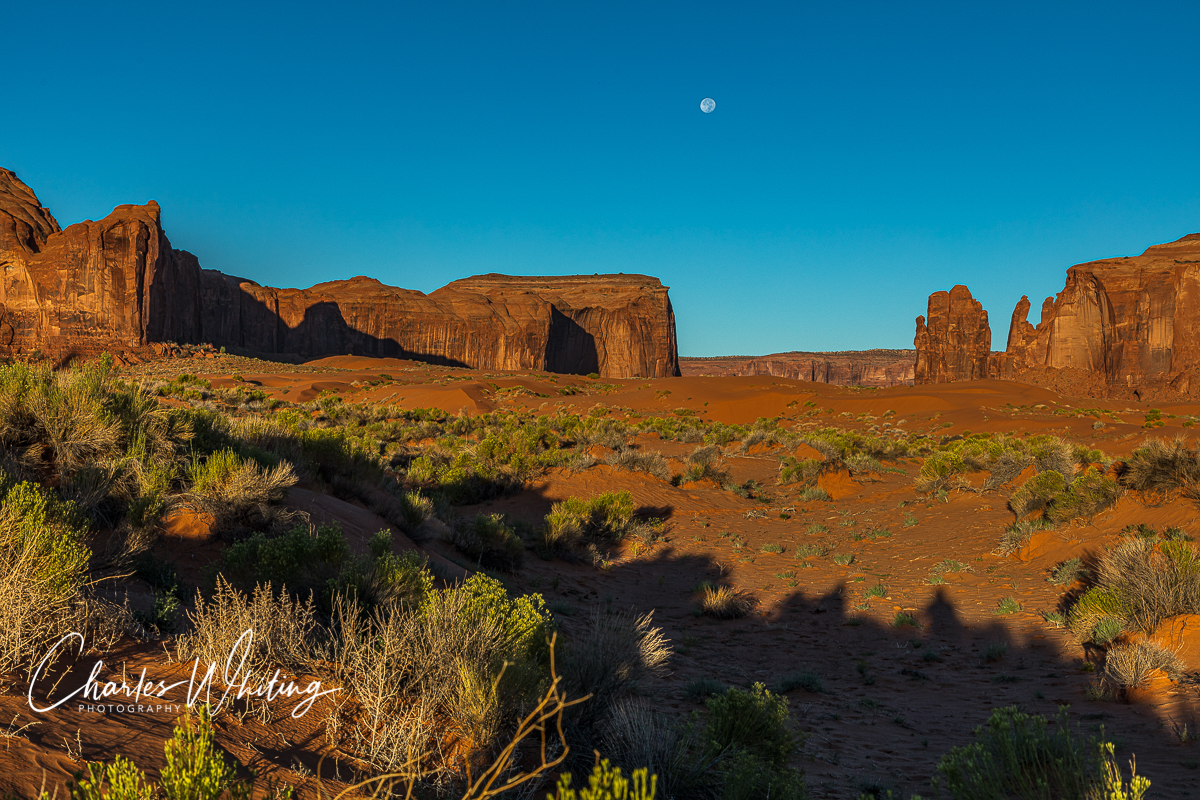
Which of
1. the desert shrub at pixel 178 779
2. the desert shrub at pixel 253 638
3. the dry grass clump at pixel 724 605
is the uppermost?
the desert shrub at pixel 178 779

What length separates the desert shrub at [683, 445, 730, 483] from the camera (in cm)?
1910

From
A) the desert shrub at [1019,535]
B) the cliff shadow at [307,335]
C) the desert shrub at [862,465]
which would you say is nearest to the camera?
the desert shrub at [1019,535]

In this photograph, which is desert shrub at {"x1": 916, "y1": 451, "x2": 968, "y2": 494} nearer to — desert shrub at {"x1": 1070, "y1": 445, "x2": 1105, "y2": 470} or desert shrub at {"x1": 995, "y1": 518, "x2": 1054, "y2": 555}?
desert shrub at {"x1": 1070, "y1": 445, "x2": 1105, "y2": 470}

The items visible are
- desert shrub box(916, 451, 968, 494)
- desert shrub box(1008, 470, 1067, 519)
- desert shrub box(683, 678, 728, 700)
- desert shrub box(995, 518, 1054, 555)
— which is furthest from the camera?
desert shrub box(916, 451, 968, 494)

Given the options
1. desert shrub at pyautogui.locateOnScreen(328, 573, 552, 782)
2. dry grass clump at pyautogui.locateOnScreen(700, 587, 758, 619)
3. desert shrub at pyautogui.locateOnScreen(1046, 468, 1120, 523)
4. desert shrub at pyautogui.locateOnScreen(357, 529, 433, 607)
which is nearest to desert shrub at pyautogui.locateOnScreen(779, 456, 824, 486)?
desert shrub at pyautogui.locateOnScreen(1046, 468, 1120, 523)

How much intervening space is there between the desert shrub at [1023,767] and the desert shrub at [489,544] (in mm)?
7655

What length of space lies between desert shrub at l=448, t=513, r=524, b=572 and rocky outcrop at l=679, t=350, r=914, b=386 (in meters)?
141

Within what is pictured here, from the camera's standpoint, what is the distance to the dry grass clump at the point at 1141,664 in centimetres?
550

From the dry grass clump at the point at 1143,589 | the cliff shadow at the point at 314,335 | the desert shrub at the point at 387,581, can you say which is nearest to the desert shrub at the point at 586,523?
the desert shrub at the point at 387,581

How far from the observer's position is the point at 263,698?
3373 millimetres

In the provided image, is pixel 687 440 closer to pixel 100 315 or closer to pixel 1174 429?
pixel 1174 429

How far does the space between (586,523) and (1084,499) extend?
29.8 ft

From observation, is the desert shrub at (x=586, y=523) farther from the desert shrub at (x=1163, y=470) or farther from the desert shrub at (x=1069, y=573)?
the desert shrub at (x=1163, y=470)

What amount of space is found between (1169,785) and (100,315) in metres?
69.2
